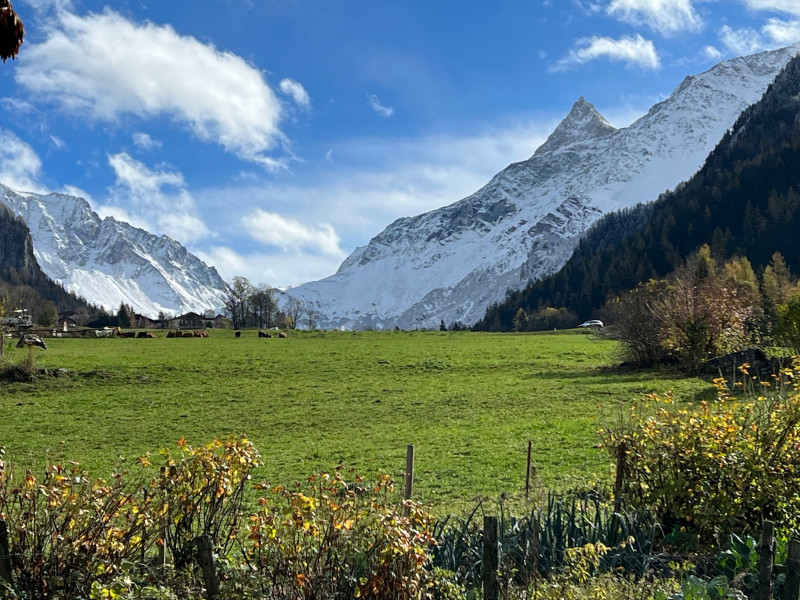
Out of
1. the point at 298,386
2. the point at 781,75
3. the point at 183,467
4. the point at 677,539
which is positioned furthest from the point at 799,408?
the point at 781,75

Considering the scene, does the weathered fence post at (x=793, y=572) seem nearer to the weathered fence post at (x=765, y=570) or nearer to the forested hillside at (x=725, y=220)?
the weathered fence post at (x=765, y=570)

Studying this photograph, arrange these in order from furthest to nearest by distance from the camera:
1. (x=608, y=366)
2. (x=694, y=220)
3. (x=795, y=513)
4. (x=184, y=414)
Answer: (x=694, y=220), (x=608, y=366), (x=184, y=414), (x=795, y=513)

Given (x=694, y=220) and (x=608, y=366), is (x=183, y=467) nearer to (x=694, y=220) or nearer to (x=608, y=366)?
(x=608, y=366)

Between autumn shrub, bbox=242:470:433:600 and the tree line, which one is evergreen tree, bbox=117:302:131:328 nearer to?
the tree line

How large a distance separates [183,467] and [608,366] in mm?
38250

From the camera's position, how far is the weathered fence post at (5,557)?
541 centimetres

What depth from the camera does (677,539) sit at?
28.1ft

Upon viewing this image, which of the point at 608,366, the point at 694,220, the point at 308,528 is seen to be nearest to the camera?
the point at 308,528

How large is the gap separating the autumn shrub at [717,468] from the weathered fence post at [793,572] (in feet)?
7.42

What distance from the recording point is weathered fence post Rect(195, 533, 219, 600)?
556cm

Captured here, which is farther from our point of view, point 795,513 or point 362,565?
point 795,513

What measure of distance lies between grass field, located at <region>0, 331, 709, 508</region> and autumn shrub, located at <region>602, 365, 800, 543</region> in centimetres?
529

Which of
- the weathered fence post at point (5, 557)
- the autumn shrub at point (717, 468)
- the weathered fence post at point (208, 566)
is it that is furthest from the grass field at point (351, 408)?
the autumn shrub at point (717, 468)

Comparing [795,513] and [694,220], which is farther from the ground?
[694,220]
